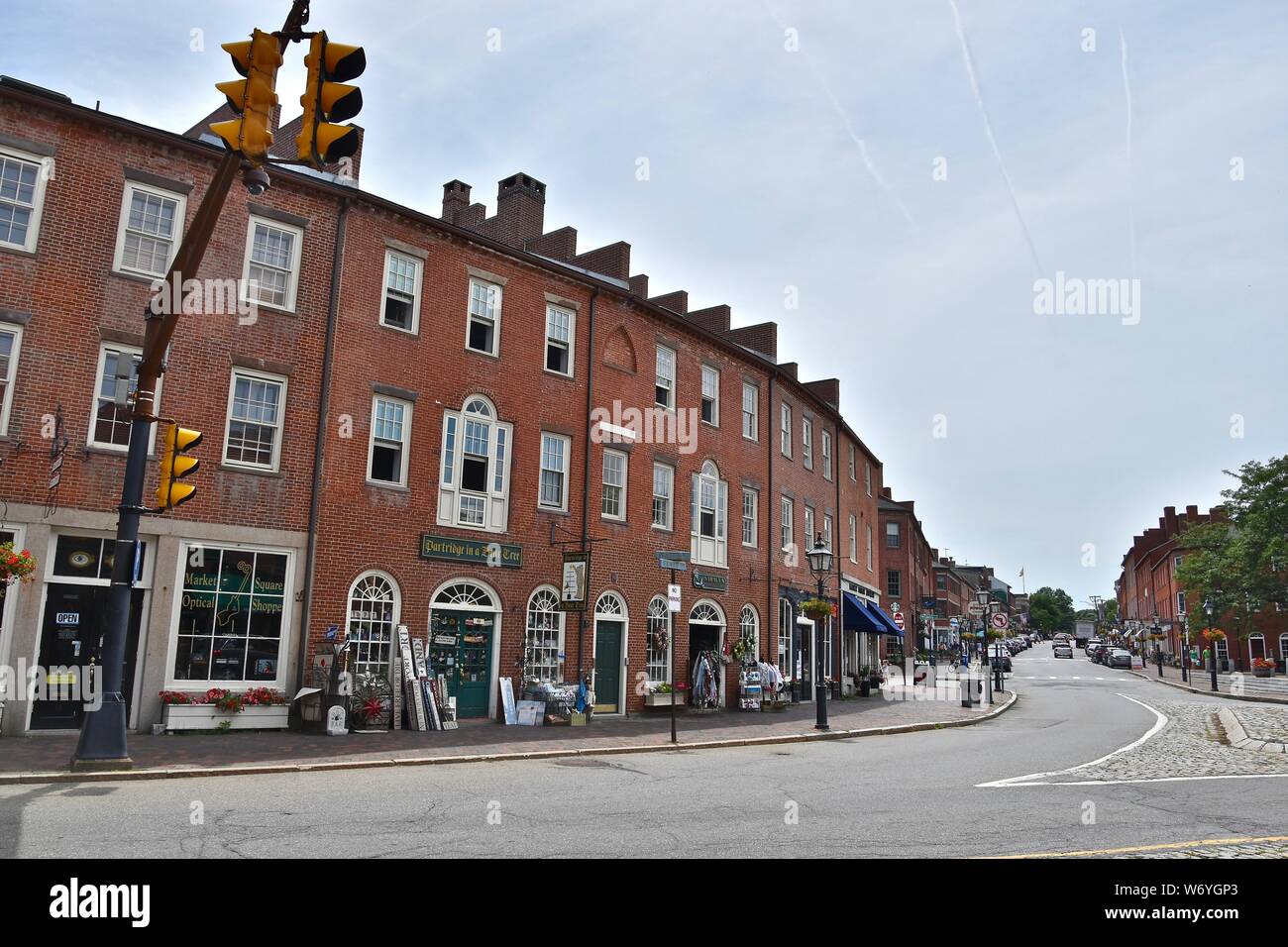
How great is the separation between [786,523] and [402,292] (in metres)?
16.5

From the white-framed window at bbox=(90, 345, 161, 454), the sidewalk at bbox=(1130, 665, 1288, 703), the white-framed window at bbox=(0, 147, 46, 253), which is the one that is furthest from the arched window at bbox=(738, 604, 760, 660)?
the sidewalk at bbox=(1130, 665, 1288, 703)

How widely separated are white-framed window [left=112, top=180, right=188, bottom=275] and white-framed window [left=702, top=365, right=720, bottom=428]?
49.5 ft

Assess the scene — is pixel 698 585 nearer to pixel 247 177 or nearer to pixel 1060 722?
pixel 1060 722

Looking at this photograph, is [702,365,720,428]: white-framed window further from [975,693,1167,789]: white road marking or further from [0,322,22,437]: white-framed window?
[0,322,22,437]: white-framed window

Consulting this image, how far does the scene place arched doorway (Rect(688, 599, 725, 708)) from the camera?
82.0 feet

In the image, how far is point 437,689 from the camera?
18.6m

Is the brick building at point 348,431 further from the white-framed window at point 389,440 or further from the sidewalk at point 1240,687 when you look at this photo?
the sidewalk at point 1240,687

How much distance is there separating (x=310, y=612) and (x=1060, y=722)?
19.4 m

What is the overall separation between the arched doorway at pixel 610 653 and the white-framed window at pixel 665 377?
6.03m

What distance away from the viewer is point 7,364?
50.8ft

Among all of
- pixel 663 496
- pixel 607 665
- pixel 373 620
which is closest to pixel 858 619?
pixel 663 496

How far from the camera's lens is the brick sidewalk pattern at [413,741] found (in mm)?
12883

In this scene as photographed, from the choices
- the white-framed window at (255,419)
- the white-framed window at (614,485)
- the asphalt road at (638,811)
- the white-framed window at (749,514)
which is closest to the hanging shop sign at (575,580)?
the white-framed window at (614,485)

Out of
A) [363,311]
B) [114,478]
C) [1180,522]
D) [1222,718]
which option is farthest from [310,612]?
[1180,522]
